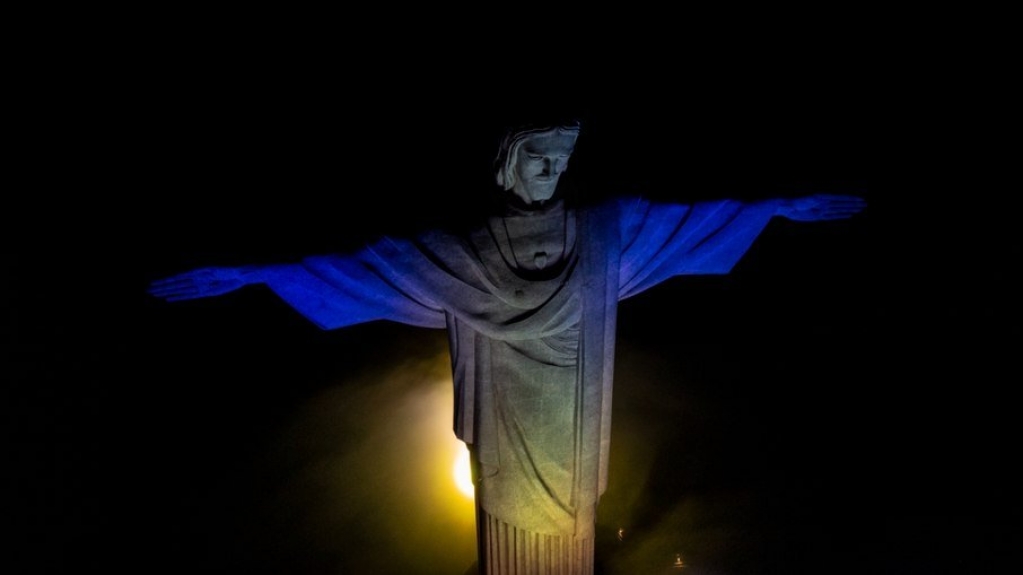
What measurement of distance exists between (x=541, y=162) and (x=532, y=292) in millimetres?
410

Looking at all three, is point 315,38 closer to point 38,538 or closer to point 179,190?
point 179,190

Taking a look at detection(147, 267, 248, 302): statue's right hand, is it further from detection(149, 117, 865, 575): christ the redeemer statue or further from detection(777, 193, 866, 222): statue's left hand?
detection(777, 193, 866, 222): statue's left hand

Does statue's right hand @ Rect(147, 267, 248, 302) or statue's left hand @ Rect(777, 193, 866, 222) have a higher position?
statue's left hand @ Rect(777, 193, 866, 222)

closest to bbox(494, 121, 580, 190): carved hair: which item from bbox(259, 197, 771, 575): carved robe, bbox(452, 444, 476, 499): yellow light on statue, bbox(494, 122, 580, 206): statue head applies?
bbox(494, 122, 580, 206): statue head

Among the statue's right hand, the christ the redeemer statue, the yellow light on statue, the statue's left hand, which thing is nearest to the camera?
the statue's right hand

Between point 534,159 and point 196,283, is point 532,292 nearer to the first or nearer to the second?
point 534,159

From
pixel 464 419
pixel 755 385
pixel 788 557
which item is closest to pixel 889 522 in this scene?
pixel 788 557

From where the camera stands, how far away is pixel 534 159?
2361 mm

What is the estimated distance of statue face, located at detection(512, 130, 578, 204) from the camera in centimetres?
232

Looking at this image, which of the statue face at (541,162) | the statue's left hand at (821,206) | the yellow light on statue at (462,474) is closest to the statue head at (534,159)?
the statue face at (541,162)

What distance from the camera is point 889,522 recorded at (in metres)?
3.75

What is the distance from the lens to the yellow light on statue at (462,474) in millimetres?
4004

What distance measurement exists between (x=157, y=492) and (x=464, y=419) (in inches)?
69.2

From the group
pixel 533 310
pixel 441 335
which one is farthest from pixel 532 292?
pixel 441 335
